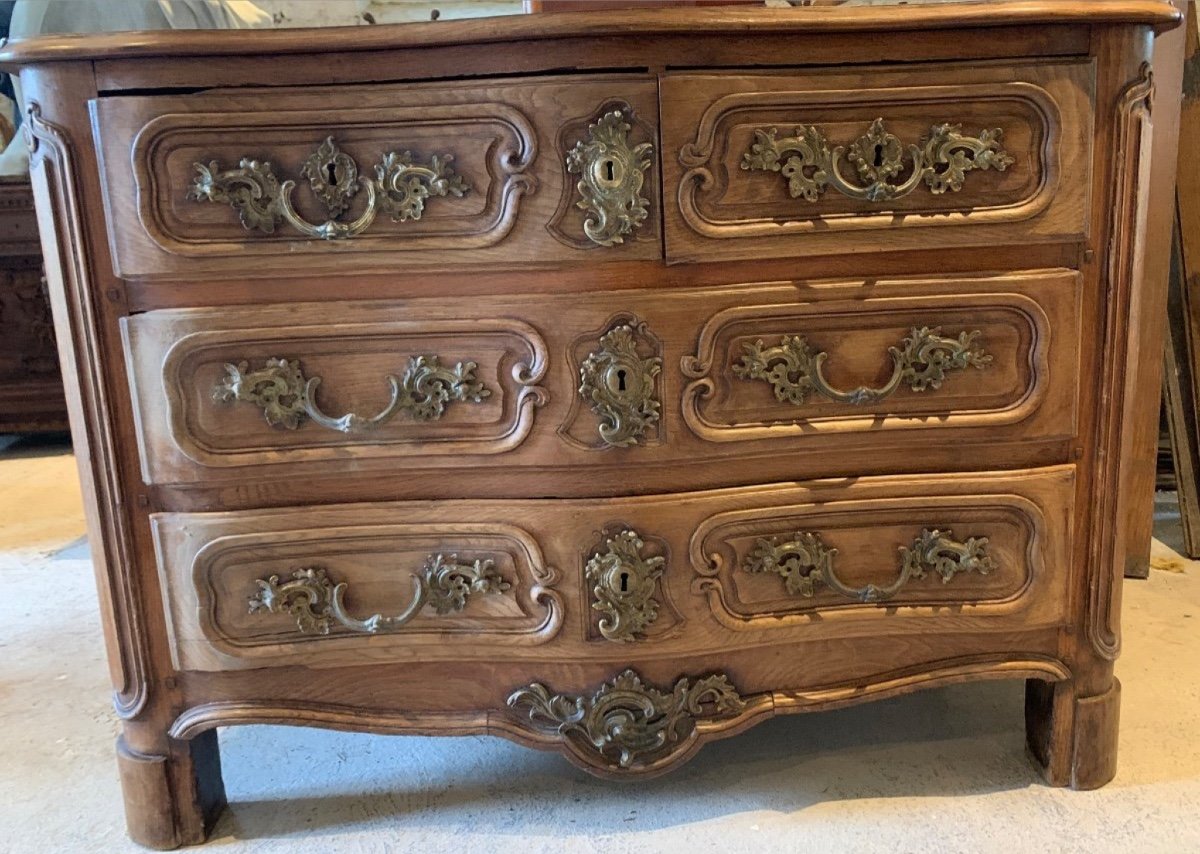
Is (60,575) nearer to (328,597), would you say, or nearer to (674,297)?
(328,597)

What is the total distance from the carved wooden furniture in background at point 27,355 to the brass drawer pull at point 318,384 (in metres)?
2.21

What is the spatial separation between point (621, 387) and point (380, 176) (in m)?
0.33

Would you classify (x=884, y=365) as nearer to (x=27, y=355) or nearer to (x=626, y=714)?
(x=626, y=714)

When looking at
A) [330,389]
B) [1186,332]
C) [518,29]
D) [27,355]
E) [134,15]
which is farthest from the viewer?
[27,355]

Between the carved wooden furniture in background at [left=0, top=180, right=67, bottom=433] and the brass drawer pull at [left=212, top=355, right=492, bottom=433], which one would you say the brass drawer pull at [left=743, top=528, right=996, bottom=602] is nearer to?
the brass drawer pull at [left=212, top=355, right=492, bottom=433]

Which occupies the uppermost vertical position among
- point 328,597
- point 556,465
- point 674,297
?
point 674,297

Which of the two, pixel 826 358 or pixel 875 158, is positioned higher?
pixel 875 158

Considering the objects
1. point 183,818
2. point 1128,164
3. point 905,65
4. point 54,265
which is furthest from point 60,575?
point 1128,164

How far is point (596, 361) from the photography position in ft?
3.15

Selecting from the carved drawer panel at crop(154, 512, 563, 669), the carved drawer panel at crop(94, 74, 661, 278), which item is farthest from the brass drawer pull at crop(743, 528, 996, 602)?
the carved drawer panel at crop(94, 74, 661, 278)

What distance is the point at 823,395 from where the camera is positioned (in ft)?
3.28

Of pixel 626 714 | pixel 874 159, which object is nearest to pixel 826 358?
pixel 874 159

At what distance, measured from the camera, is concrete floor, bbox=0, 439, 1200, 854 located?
3.55 ft

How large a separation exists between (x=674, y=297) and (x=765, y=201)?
14 centimetres
